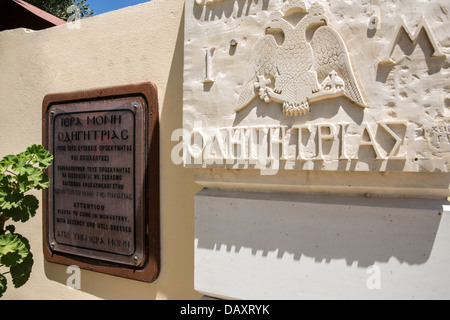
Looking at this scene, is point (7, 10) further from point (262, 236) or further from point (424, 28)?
point (424, 28)

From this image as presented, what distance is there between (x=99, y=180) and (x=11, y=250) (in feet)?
2.28

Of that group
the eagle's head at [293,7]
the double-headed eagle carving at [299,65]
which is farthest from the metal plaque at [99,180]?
the eagle's head at [293,7]

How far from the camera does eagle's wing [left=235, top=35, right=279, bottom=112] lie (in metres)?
1.52

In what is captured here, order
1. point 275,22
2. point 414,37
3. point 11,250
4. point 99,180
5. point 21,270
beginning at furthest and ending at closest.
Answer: point 99,180
point 21,270
point 11,250
point 275,22
point 414,37

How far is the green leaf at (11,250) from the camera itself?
5.52 ft

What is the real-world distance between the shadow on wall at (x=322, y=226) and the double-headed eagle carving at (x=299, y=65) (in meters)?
0.47

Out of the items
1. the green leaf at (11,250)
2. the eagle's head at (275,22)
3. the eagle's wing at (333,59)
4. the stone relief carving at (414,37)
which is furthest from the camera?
the green leaf at (11,250)

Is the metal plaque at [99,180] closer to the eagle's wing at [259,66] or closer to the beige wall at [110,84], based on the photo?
the beige wall at [110,84]

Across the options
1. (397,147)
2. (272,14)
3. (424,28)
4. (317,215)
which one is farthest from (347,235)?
(272,14)

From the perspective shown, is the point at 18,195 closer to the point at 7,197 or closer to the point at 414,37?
the point at 7,197

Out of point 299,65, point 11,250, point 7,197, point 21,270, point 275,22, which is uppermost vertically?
point 275,22

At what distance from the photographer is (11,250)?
1683 mm

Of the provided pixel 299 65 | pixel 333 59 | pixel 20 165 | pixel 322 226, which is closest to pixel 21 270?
pixel 20 165
